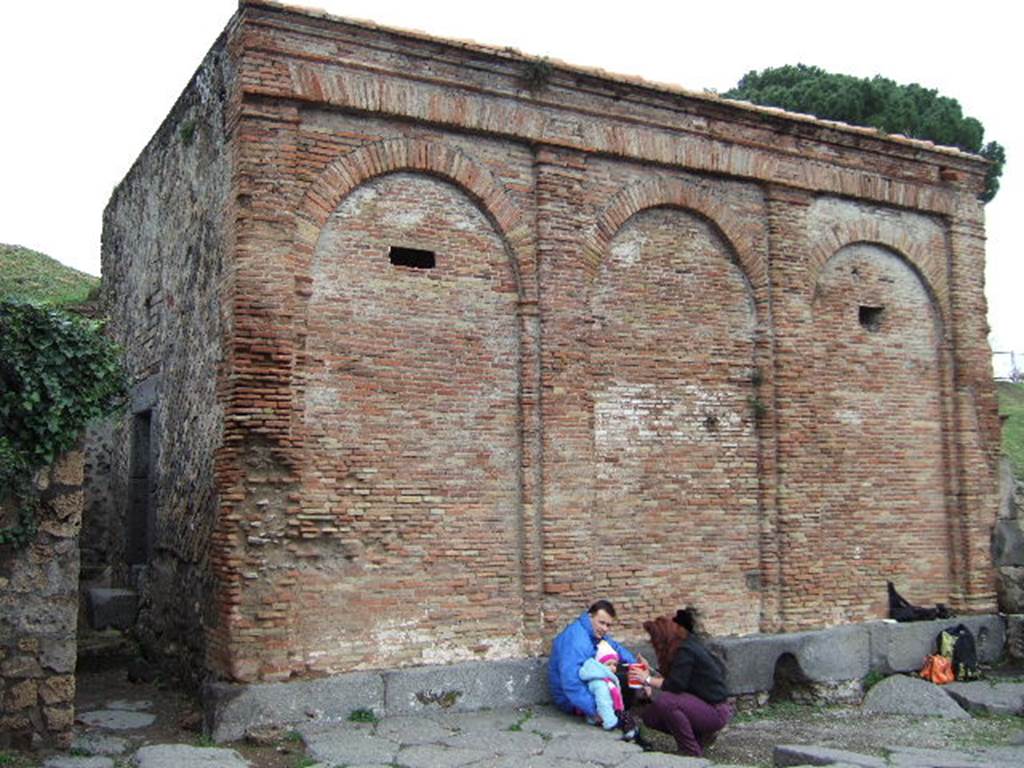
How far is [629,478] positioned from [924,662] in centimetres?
444

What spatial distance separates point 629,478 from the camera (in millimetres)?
10281

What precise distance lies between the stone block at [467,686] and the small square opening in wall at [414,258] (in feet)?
12.1

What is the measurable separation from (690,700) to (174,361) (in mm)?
6037

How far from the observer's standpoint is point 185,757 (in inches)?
289

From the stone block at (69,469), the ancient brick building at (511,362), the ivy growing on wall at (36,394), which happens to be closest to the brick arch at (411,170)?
the ancient brick building at (511,362)

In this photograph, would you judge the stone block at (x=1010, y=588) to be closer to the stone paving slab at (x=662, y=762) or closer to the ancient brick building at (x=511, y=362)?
the ancient brick building at (x=511, y=362)

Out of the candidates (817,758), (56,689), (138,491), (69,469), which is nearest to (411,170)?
(69,469)

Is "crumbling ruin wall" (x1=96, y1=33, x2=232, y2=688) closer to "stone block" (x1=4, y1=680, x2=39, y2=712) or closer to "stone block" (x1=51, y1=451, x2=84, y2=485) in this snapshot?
"stone block" (x1=51, y1=451, x2=84, y2=485)

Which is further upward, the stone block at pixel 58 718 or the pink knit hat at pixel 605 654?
the pink knit hat at pixel 605 654

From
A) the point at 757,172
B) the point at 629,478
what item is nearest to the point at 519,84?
the point at 757,172

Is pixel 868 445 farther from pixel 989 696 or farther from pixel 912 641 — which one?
pixel 989 696

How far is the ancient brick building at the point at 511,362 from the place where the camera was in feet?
28.4

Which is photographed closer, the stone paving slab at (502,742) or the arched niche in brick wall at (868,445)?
the stone paving slab at (502,742)

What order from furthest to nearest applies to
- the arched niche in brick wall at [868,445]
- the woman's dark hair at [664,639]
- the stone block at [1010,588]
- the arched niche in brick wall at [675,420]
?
the stone block at [1010,588] < the arched niche in brick wall at [868,445] < the arched niche in brick wall at [675,420] < the woman's dark hair at [664,639]
